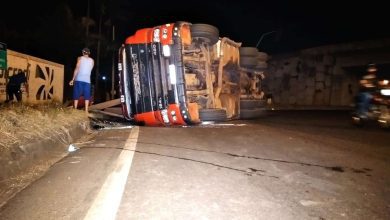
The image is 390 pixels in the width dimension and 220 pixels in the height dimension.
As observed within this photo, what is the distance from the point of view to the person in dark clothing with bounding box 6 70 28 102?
1121 centimetres

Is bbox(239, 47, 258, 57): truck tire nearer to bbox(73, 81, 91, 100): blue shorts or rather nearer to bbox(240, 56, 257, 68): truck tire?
bbox(240, 56, 257, 68): truck tire

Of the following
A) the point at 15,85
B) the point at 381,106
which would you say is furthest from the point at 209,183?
the point at 15,85

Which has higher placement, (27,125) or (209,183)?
(27,125)

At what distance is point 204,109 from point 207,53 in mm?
1411

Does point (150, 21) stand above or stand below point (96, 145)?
above

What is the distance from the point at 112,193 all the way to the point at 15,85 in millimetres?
9352

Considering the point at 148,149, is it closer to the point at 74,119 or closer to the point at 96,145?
the point at 96,145

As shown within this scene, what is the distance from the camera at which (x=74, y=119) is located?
774 cm

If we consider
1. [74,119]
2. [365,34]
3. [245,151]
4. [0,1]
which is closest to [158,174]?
[245,151]

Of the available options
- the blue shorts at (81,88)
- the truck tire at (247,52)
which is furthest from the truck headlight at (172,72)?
the truck tire at (247,52)

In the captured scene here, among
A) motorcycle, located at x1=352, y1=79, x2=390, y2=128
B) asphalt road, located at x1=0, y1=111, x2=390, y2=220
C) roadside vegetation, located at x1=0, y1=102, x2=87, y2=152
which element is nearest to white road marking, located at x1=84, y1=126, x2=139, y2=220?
asphalt road, located at x1=0, y1=111, x2=390, y2=220

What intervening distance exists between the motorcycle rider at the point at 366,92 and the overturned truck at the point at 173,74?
13.5 feet

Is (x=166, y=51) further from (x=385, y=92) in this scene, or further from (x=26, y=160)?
(x=385, y=92)

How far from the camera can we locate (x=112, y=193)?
3475 millimetres
